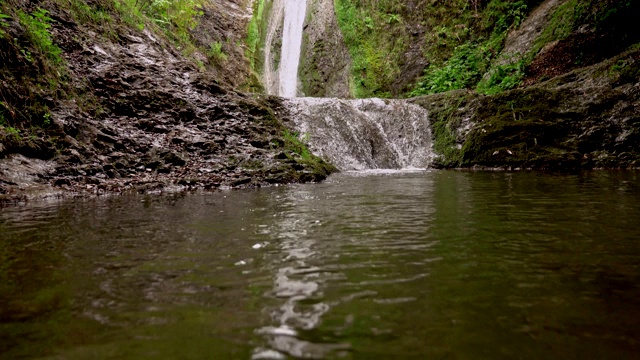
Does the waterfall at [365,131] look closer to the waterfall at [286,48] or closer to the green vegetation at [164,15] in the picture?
the green vegetation at [164,15]

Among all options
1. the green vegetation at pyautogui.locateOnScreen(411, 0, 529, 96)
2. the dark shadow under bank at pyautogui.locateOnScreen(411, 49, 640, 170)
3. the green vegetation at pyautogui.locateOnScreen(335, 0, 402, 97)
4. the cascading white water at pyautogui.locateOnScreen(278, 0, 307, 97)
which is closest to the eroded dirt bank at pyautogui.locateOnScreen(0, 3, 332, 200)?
the dark shadow under bank at pyautogui.locateOnScreen(411, 49, 640, 170)

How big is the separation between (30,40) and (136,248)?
6172 millimetres

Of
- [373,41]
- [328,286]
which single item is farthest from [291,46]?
[328,286]

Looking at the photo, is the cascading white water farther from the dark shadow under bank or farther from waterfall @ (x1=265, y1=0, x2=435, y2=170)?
the dark shadow under bank

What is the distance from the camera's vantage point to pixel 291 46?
23.0m

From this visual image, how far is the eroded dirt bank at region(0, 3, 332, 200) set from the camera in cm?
579

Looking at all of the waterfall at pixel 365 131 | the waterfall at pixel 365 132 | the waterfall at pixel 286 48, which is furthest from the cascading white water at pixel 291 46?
the waterfall at pixel 365 132

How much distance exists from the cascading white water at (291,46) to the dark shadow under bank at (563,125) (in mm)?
12630

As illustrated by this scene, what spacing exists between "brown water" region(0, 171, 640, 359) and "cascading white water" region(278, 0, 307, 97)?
64.3 feet

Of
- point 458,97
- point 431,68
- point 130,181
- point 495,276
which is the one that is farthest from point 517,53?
point 495,276

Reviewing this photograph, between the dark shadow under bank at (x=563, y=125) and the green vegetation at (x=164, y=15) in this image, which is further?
the green vegetation at (x=164, y=15)

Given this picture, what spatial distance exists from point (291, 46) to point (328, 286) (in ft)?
75.2

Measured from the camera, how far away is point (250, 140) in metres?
8.15

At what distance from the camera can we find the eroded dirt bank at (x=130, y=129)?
19.0 ft
